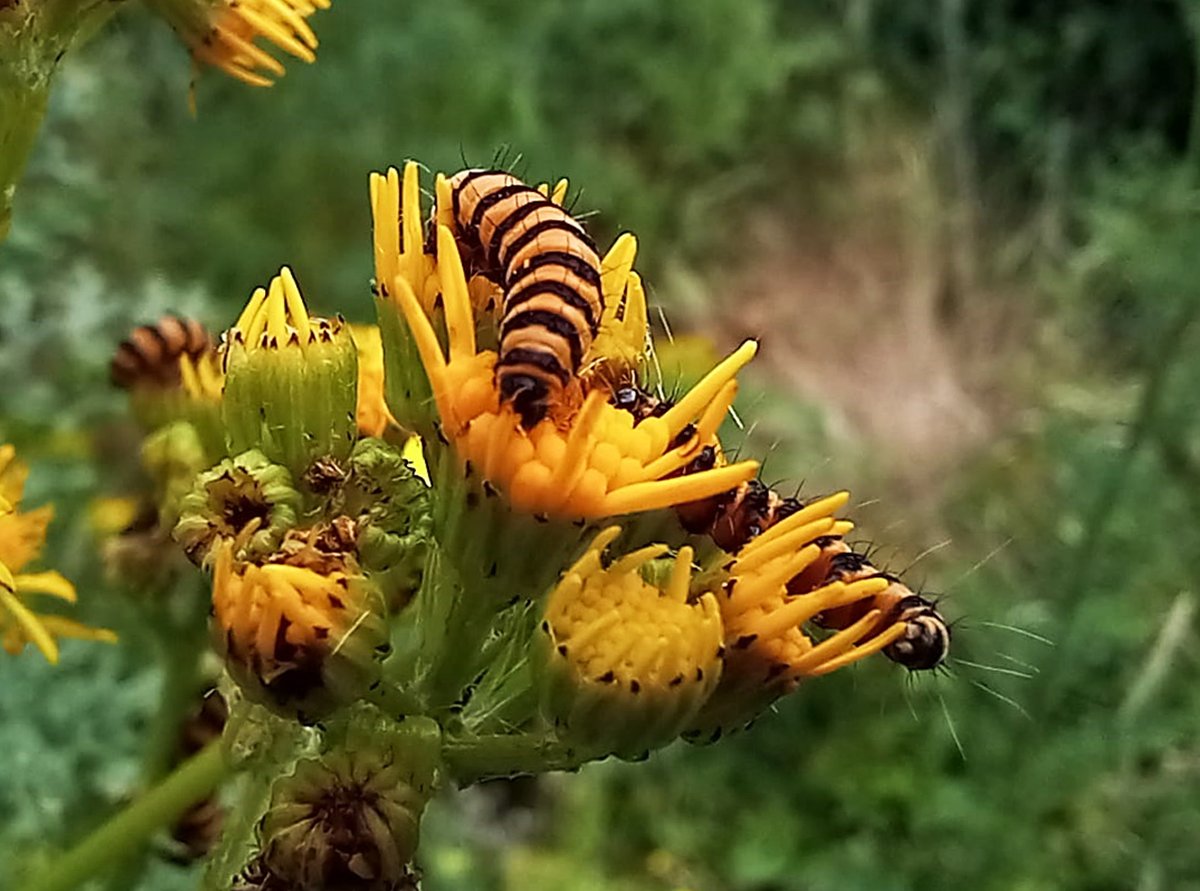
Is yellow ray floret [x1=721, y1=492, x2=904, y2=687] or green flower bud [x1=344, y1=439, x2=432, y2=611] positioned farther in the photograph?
green flower bud [x1=344, y1=439, x2=432, y2=611]

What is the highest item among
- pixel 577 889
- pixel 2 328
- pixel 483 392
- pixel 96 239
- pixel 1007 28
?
pixel 483 392

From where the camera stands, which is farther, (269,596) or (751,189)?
(751,189)

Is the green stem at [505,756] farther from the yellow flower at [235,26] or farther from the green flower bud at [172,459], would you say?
the yellow flower at [235,26]

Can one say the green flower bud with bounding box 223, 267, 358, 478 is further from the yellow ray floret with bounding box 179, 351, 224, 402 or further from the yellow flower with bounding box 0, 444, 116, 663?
the yellow ray floret with bounding box 179, 351, 224, 402

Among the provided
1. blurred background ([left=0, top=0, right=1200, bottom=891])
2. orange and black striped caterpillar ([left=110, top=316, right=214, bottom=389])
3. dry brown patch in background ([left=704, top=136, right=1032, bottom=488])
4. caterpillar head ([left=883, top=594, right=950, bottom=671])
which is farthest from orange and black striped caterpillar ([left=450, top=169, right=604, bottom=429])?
dry brown patch in background ([left=704, top=136, right=1032, bottom=488])

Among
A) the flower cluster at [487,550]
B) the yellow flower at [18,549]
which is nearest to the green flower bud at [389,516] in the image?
the flower cluster at [487,550]

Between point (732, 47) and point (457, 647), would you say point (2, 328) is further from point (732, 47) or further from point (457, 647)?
point (732, 47)

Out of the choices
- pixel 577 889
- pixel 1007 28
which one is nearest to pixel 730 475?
pixel 577 889
